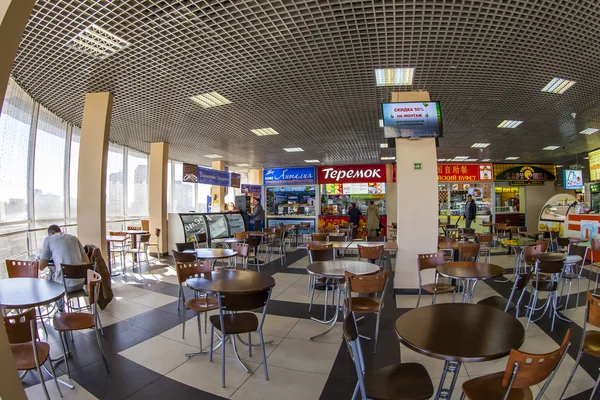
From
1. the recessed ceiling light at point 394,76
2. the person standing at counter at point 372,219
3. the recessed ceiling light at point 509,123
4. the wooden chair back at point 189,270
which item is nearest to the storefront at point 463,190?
the person standing at counter at point 372,219

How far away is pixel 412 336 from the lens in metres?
1.66

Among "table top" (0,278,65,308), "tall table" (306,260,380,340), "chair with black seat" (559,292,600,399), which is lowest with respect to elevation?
"chair with black seat" (559,292,600,399)

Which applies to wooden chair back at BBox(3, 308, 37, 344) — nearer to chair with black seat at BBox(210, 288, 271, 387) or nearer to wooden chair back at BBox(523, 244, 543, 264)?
chair with black seat at BBox(210, 288, 271, 387)

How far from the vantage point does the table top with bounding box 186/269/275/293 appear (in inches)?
99.7

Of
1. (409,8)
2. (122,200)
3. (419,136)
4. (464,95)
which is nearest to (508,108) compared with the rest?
(464,95)

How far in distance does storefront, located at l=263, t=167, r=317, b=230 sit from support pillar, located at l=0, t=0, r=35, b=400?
35.2ft

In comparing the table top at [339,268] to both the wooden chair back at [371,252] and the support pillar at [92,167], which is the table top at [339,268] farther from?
the support pillar at [92,167]

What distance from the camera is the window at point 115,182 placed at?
8.94m

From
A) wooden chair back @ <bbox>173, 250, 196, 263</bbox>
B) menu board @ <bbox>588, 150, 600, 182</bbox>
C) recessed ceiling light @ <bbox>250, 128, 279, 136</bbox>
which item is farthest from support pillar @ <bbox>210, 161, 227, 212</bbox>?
menu board @ <bbox>588, 150, 600, 182</bbox>

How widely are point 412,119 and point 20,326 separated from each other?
5.00 m

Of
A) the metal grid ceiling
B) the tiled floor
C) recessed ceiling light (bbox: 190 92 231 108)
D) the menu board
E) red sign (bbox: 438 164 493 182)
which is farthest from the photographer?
red sign (bbox: 438 164 493 182)

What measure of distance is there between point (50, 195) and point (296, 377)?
6984mm

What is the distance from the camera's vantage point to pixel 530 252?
13.5 feet

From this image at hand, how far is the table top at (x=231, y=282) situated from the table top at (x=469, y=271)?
1.94 m
